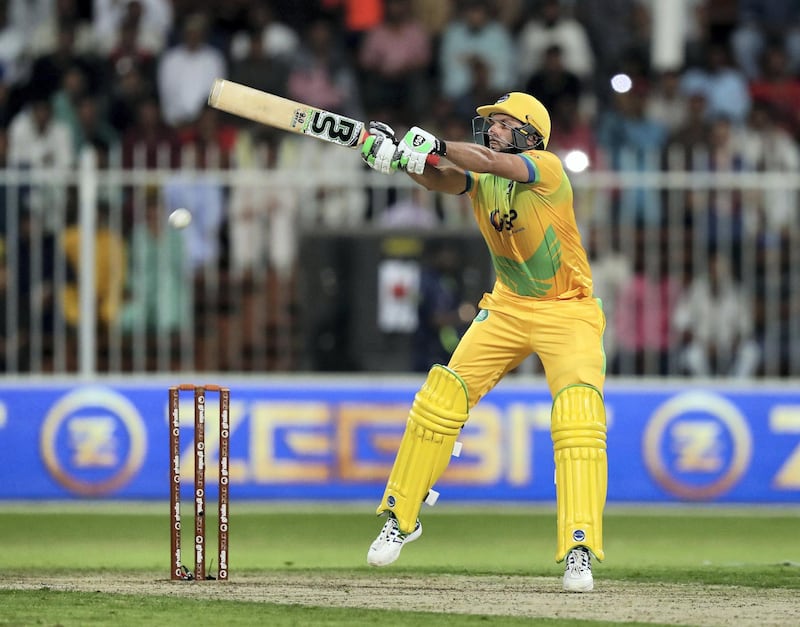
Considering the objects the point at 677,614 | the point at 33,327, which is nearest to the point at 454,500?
the point at 33,327

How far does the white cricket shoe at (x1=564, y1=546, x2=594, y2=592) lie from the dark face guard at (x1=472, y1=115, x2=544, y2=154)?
6.41 ft

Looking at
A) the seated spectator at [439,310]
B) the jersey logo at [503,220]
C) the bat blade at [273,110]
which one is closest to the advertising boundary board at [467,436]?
the seated spectator at [439,310]

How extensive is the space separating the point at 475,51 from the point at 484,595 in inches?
327

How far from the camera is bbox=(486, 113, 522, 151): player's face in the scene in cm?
891

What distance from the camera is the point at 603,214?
43.8 ft

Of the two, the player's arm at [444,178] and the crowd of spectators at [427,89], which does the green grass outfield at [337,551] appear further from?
the player's arm at [444,178]

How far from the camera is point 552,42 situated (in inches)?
628

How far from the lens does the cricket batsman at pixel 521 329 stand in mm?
8562

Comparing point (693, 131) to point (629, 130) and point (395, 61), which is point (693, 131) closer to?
point (629, 130)

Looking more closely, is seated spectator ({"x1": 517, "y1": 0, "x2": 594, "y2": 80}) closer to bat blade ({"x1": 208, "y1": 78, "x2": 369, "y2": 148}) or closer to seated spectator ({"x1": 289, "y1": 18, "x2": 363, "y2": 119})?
seated spectator ({"x1": 289, "y1": 18, "x2": 363, "y2": 119})

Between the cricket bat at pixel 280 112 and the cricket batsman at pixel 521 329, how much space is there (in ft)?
0.93

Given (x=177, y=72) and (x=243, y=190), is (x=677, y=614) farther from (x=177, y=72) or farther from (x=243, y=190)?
(x=177, y=72)

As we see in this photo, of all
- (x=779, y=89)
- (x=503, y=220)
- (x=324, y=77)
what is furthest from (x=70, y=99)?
(x=503, y=220)

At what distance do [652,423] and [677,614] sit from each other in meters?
5.62
